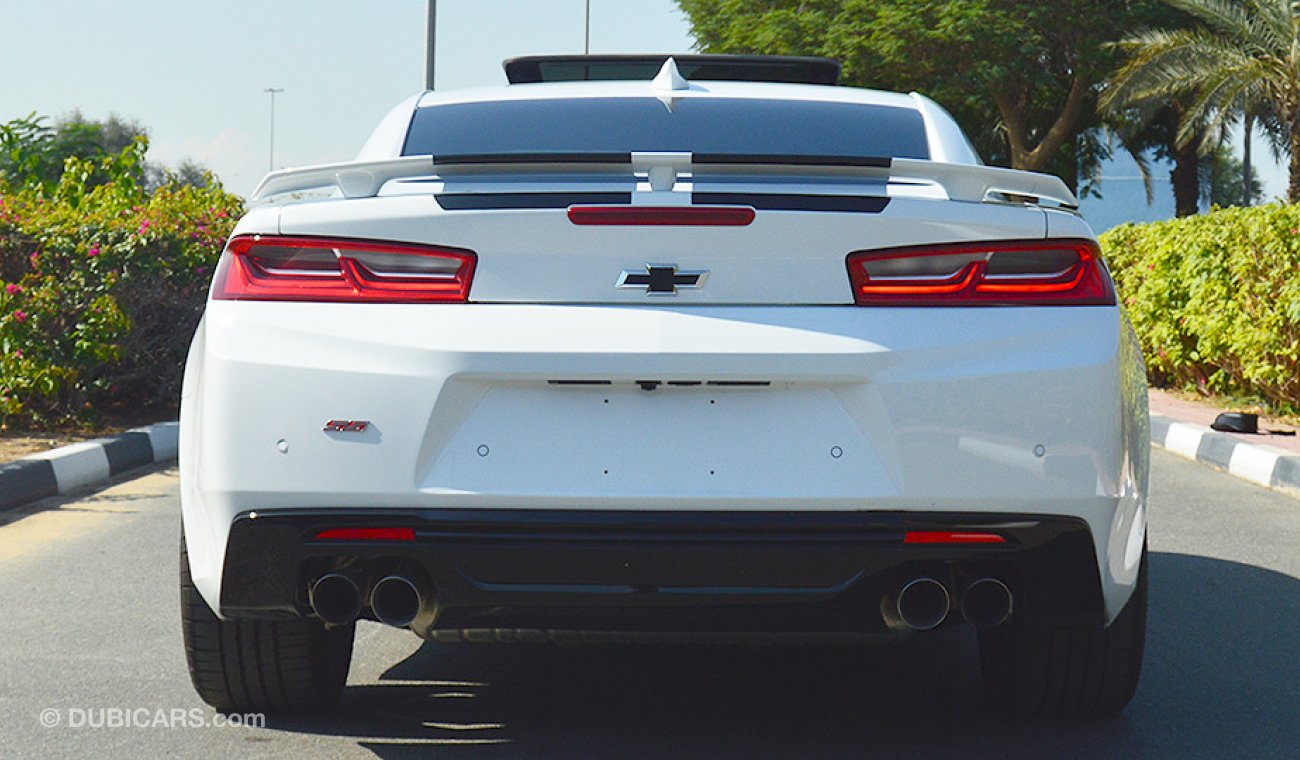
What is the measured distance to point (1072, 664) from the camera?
3.86 metres

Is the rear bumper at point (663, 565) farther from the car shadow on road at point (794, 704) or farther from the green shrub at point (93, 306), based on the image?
the green shrub at point (93, 306)

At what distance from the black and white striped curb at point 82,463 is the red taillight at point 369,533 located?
15.3ft

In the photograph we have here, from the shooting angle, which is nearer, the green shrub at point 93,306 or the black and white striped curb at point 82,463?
the black and white striped curb at point 82,463

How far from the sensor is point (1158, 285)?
14188 millimetres

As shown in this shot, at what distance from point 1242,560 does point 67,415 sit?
21.5 feet

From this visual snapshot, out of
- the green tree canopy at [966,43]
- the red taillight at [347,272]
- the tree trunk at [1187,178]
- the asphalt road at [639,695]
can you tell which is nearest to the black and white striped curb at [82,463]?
the asphalt road at [639,695]

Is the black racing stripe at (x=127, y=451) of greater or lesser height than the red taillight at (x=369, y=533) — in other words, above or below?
below

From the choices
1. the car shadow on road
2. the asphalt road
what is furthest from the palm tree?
the car shadow on road

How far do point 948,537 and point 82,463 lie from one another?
6081mm

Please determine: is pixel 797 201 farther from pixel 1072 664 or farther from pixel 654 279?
pixel 1072 664

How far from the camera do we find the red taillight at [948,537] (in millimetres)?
3254

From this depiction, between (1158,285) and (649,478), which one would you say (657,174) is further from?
(1158,285)

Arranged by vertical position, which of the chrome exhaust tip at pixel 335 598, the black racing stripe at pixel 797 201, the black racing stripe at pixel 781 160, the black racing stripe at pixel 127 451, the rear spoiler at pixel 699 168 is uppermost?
the black racing stripe at pixel 781 160

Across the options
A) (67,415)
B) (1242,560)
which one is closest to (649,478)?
(1242,560)
